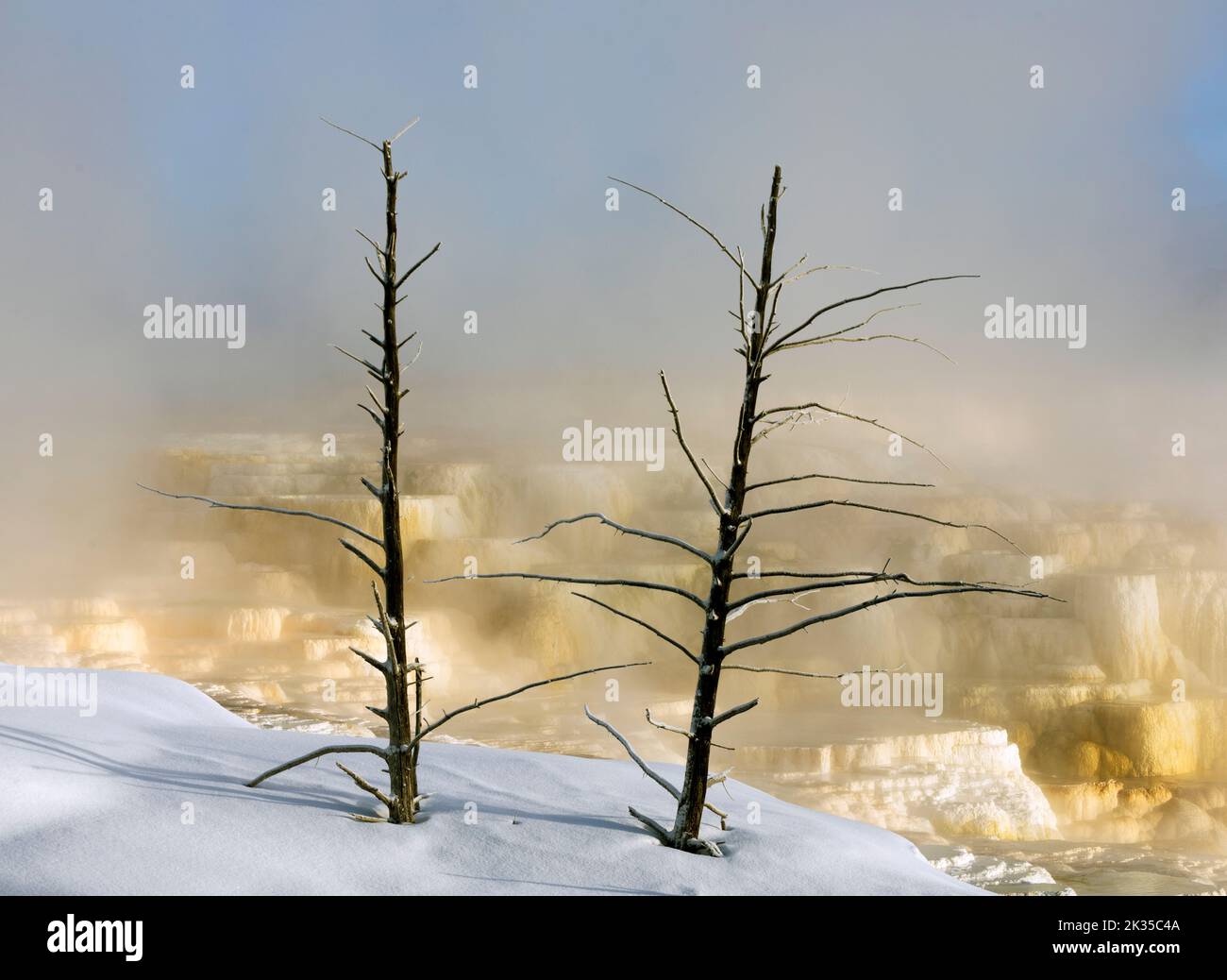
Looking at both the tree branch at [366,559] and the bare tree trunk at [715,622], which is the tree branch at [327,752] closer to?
the tree branch at [366,559]

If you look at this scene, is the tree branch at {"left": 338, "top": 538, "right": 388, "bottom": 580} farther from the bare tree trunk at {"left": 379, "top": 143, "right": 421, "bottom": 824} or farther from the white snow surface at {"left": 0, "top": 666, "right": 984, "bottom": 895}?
the white snow surface at {"left": 0, "top": 666, "right": 984, "bottom": 895}

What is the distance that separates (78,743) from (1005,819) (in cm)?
1013

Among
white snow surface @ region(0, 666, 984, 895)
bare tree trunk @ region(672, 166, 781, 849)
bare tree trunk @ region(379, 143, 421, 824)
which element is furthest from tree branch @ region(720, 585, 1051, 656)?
bare tree trunk @ region(379, 143, 421, 824)

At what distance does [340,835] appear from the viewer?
Result: 2.37 metres

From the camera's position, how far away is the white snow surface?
2150 mm

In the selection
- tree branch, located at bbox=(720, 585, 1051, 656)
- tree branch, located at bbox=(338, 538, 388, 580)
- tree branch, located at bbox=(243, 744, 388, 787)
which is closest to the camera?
tree branch, located at bbox=(720, 585, 1051, 656)

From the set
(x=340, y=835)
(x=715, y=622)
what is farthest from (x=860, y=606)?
(x=340, y=835)

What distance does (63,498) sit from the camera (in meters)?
24.0

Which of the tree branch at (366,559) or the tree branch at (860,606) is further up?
the tree branch at (366,559)

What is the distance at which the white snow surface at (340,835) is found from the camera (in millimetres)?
2150

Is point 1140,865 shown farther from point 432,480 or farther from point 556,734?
point 432,480

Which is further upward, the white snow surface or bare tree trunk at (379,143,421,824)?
bare tree trunk at (379,143,421,824)

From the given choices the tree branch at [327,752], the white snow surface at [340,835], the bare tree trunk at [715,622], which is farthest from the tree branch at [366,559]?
the bare tree trunk at [715,622]
